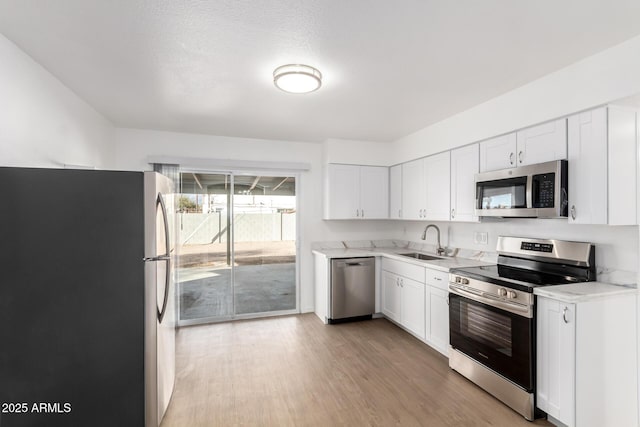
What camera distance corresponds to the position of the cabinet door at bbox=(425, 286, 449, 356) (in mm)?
3107

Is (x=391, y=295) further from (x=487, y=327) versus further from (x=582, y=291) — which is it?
(x=582, y=291)

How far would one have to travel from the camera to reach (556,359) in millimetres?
2074

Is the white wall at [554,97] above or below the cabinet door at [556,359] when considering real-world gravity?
above

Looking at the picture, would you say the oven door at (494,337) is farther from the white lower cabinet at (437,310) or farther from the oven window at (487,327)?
the white lower cabinet at (437,310)

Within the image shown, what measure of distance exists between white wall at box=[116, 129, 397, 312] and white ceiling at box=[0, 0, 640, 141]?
93 cm

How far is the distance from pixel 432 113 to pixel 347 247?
7.45 feet

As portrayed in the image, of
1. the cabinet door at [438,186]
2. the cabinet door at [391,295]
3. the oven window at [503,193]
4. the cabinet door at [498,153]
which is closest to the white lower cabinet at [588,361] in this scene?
the oven window at [503,193]

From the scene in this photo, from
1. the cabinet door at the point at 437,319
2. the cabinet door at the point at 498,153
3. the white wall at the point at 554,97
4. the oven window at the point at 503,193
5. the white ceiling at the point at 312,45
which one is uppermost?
the white ceiling at the point at 312,45

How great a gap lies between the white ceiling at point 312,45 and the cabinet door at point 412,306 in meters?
1.95

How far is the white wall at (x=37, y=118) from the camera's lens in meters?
1.91

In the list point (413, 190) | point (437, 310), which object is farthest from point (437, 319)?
point (413, 190)

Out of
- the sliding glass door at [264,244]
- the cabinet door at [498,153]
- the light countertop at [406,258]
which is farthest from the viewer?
the sliding glass door at [264,244]

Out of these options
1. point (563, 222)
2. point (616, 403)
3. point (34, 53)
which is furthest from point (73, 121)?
point (616, 403)

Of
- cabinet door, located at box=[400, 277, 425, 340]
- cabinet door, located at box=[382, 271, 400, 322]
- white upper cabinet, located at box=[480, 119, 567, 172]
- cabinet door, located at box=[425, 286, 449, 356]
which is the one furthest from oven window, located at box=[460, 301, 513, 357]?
white upper cabinet, located at box=[480, 119, 567, 172]
